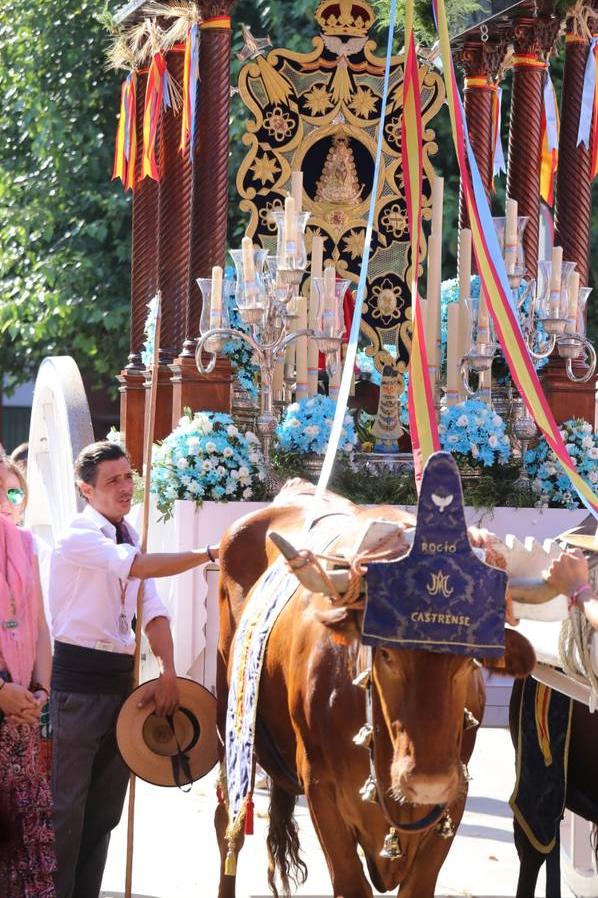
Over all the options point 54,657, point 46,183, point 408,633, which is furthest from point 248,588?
point 46,183

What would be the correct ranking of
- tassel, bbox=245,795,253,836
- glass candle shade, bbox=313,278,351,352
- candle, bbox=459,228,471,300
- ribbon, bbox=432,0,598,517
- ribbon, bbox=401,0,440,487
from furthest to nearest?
candle, bbox=459,228,471,300
glass candle shade, bbox=313,278,351,352
ribbon, bbox=432,0,598,517
tassel, bbox=245,795,253,836
ribbon, bbox=401,0,440,487

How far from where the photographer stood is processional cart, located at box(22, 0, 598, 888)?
33.5ft

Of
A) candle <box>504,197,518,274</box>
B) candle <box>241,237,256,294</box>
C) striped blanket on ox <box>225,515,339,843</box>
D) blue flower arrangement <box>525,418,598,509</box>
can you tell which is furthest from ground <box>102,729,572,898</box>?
candle <box>504,197,518,274</box>

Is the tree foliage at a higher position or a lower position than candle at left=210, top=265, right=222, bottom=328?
higher

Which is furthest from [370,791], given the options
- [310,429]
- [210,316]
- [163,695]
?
[210,316]

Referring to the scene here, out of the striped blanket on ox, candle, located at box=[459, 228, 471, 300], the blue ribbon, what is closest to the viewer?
the striped blanket on ox

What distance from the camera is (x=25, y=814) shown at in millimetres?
5422

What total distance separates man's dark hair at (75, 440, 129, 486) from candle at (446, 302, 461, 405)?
483 cm

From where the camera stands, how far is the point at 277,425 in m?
10.5

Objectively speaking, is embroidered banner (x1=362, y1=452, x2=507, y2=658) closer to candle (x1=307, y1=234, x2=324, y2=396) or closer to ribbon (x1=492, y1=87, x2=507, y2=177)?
candle (x1=307, y1=234, x2=324, y2=396)

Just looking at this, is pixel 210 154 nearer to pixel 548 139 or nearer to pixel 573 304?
pixel 548 139

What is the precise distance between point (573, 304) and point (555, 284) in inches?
13.5

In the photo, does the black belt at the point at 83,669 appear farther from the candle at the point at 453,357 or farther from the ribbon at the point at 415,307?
the candle at the point at 453,357

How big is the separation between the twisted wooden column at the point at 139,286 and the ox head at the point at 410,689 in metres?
8.86
